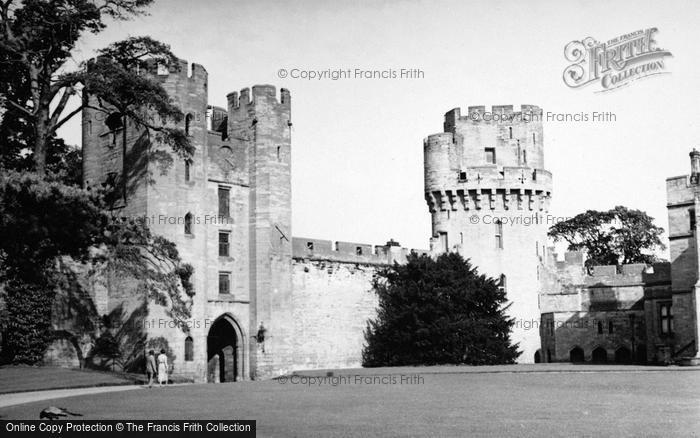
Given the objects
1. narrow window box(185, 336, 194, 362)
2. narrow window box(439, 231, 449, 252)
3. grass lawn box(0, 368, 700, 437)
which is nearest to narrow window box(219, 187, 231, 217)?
narrow window box(185, 336, 194, 362)

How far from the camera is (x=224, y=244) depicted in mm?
42094

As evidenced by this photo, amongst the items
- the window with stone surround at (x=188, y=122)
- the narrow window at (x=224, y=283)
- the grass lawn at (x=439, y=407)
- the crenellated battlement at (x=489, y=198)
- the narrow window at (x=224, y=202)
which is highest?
the window with stone surround at (x=188, y=122)

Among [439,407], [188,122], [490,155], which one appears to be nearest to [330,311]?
[188,122]

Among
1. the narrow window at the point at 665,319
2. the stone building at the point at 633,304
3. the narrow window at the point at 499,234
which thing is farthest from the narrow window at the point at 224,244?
the narrow window at the point at 665,319

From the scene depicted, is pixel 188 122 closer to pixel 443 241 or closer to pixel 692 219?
pixel 443 241

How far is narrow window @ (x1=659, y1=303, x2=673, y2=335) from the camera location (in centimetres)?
4675

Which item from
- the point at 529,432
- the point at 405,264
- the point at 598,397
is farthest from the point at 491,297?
the point at 529,432

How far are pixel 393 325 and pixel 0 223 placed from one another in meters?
24.6

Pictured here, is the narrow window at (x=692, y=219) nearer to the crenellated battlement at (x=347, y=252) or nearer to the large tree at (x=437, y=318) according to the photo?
the large tree at (x=437, y=318)

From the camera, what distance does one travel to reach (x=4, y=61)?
27.6 meters

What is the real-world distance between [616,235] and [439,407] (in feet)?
185

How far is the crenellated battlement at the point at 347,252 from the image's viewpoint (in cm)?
4538

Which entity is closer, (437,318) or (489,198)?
(437,318)

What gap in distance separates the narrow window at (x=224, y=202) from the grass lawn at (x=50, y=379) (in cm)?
943
